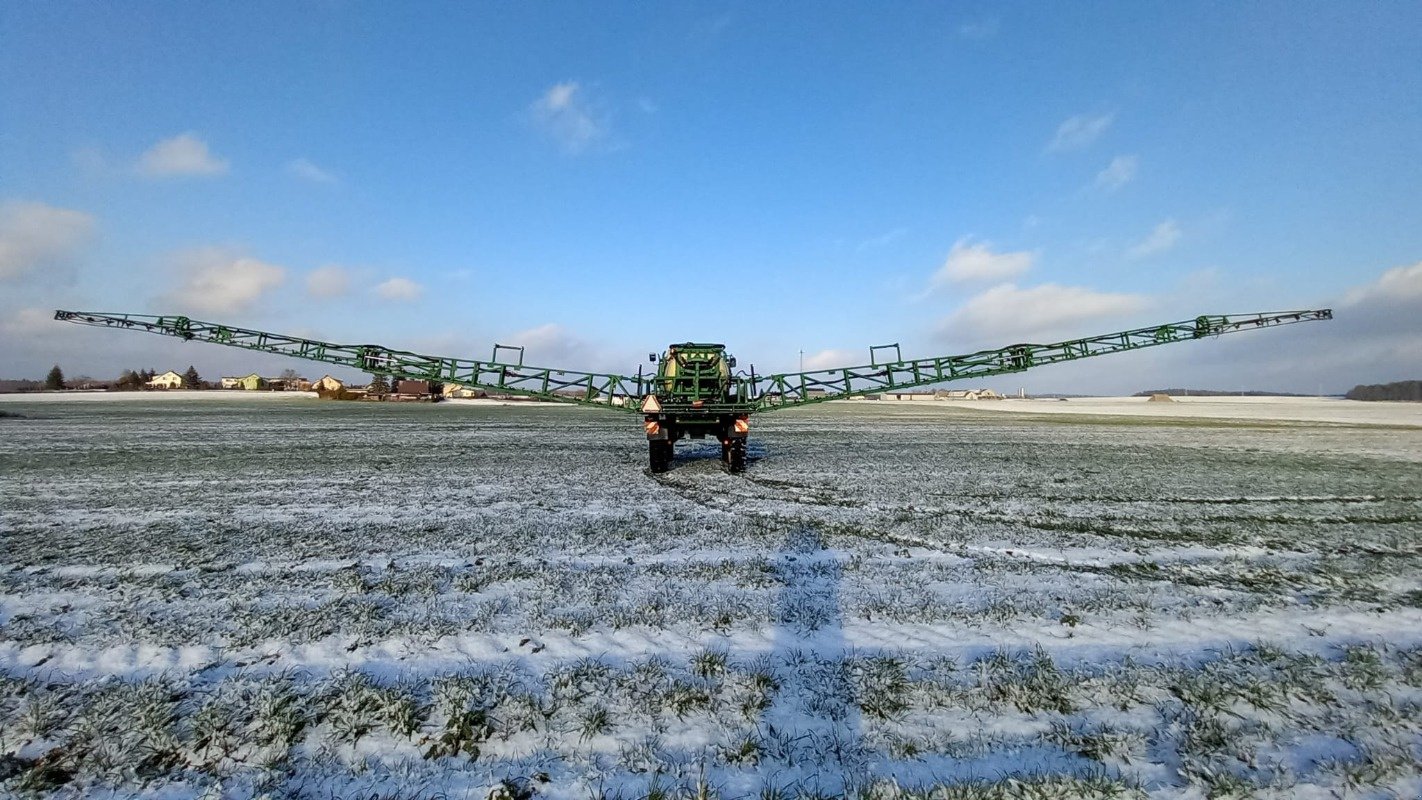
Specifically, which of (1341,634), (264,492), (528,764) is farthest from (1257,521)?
(264,492)

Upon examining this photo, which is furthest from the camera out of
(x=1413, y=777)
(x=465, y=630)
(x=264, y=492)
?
(x=264, y=492)

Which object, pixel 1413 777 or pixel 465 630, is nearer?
pixel 1413 777

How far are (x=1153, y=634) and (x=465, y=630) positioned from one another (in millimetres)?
5360

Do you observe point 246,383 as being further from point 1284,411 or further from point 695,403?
point 1284,411

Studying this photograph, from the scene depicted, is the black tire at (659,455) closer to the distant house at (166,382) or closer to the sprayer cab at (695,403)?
the sprayer cab at (695,403)

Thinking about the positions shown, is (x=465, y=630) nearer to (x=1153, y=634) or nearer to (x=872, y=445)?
(x=1153, y=634)

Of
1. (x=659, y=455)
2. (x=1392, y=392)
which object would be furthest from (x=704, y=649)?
(x=1392, y=392)

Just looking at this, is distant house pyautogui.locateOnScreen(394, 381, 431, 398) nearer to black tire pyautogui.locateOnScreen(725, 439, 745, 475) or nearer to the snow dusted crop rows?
the snow dusted crop rows

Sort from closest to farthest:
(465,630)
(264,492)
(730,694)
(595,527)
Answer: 1. (730,694)
2. (465,630)
3. (595,527)
4. (264,492)

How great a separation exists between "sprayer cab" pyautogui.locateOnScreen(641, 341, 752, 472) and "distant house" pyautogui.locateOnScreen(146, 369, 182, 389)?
166 m

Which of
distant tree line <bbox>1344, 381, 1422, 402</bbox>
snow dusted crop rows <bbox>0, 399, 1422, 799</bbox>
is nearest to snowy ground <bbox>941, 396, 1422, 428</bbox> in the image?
distant tree line <bbox>1344, 381, 1422, 402</bbox>

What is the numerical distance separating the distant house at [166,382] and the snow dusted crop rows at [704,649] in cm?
16441

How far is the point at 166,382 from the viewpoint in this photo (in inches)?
5143

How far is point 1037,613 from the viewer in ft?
15.9
